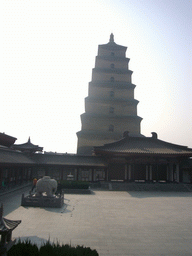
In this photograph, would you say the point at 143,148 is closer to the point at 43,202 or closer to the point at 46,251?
the point at 43,202

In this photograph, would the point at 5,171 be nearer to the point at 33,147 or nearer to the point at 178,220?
the point at 33,147

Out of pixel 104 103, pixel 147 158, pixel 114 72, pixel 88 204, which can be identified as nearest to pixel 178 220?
pixel 88 204

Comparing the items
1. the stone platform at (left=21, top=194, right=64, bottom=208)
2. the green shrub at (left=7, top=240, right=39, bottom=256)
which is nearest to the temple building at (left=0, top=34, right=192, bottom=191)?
the stone platform at (left=21, top=194, right=64, bottom=208)

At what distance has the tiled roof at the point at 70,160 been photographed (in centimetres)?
2705

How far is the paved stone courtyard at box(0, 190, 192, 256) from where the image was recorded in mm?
8188

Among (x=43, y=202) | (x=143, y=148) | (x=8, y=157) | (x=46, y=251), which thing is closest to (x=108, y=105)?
(x=143, y=148)

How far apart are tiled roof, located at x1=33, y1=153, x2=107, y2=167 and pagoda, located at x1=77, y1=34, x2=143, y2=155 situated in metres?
4.38

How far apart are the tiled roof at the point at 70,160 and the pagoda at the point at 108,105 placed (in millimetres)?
4384

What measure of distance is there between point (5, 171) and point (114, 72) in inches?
985

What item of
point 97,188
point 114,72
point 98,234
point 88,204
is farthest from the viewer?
point 114,72

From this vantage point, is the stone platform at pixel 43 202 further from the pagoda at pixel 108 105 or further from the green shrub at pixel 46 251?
the pagoda at pixel 108 105

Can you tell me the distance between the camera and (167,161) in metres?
27.3

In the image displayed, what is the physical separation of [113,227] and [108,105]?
1057 inches

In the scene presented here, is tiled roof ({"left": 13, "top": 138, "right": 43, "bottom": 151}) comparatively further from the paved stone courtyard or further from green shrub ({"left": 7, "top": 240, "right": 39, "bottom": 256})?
green shrub ({"left": 7, "top": 240, "right": 39, "bottom": 256})
